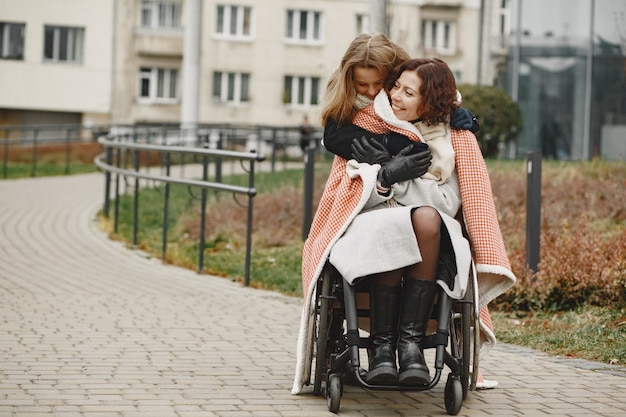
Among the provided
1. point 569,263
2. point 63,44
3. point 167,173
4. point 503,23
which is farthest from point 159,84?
point 569,263

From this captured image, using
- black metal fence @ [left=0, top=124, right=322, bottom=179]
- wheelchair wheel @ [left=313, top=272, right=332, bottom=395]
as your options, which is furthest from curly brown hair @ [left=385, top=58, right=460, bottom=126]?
black metal fence @ [left=0, top=124, right=322, bottom=179]

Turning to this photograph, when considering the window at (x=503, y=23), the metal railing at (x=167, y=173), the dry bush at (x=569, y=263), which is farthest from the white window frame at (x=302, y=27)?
the dry bush at (x=569, y=263)

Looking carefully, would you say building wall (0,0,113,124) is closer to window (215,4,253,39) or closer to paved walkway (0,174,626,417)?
window (215,4,253,39)

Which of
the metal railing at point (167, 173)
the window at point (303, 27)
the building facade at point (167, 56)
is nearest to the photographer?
the metal railing at point (167, 173)

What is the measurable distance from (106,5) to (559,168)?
36.6 meters

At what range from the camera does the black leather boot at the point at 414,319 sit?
5273 mm

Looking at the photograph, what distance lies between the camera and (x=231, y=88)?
168 feet

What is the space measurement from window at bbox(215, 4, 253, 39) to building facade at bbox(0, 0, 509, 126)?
0.13 ft

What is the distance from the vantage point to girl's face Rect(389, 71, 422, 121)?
5.53 meters

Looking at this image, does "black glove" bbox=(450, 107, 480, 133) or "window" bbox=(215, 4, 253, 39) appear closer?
"black glove" bbox=(450, 107, 480, 133)

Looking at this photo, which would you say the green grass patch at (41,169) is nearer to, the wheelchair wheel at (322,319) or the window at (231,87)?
the window at (231,87)

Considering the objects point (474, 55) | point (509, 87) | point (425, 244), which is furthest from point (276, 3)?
point (425, 244)

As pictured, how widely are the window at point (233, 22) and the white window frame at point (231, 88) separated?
1587mm

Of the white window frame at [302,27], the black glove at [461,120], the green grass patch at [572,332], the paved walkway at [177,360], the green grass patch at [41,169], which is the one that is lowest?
the paved walkway at [177,360]
